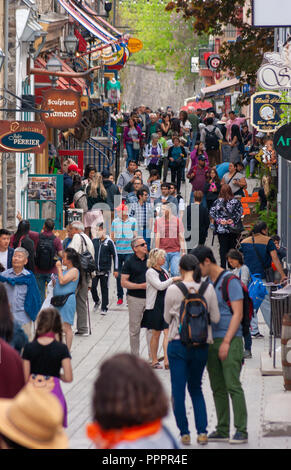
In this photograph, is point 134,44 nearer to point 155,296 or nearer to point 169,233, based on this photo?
point 169,233

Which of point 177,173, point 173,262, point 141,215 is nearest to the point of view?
point 173,262

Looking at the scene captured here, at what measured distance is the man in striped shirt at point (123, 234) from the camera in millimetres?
17016

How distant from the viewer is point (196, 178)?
2353cm

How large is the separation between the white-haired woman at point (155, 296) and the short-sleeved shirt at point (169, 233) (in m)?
3.64

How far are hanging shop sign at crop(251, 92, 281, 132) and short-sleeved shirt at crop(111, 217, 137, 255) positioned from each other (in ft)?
15.6

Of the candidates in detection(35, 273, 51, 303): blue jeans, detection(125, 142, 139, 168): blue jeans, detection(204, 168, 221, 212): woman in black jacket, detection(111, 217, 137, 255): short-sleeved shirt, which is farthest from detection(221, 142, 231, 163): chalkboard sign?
detection(35, 273, 51, 303): blue jeans

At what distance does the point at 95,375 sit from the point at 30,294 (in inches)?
53.9

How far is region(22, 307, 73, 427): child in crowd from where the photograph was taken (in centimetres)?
770

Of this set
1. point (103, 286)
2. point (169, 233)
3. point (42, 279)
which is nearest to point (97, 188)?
point (103, 286)

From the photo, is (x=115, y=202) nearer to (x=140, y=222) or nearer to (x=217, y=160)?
(x=140, y=222)

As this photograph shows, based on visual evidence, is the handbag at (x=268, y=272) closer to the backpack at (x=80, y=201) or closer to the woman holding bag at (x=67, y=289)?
the woman holding bag at (x=67, y=289)

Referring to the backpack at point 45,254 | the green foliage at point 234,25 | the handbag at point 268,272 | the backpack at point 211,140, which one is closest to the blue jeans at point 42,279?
the backpack at point 45,254

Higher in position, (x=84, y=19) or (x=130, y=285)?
(x=84, y=19)

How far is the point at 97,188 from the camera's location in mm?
21844
